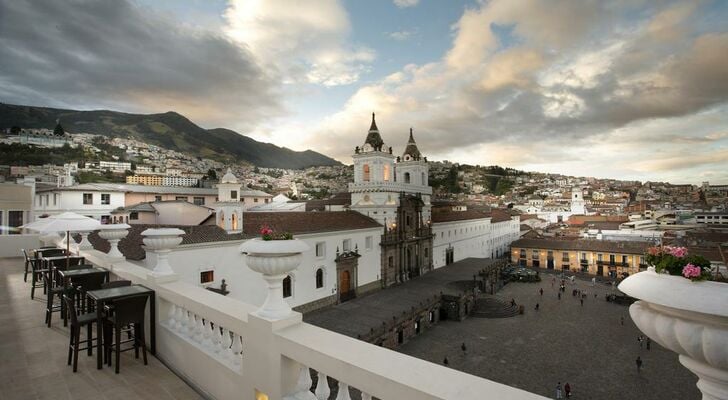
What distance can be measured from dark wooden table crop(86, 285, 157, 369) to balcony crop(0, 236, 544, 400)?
0.41ft

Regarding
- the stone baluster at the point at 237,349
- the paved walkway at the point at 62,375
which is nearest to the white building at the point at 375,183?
the paved walkway at the point at 62,375

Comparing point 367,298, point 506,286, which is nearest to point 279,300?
point 367,298

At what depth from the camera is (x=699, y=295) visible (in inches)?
68.1

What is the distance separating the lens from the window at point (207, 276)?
1752cm

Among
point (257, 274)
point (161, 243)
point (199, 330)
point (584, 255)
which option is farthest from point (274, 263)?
point (584, 255)

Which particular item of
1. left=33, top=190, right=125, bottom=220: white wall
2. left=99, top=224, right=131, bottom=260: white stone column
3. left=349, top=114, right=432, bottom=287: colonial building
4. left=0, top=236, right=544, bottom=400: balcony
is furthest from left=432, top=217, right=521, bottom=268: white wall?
left=0, top=236, right=544, bottom=400: balcony

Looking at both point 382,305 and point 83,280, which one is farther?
point 382,305

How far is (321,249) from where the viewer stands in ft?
80.8

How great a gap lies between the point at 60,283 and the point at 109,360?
4.05 metres

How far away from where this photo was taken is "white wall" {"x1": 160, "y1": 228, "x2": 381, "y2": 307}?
16.9m

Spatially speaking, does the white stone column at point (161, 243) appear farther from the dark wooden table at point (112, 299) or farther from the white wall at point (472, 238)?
the white wall at point (472, 238)

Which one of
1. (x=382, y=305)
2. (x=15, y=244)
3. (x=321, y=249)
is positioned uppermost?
(x=15, y=244)

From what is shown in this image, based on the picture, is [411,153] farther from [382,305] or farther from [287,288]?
[287,288]

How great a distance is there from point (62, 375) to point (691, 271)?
6.79 meters
